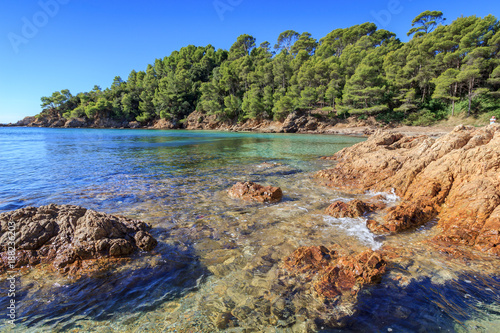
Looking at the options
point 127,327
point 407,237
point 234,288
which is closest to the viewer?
point 127,327

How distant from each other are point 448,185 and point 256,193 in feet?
17.5

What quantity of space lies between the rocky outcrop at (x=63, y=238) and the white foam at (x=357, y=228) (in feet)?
13.6

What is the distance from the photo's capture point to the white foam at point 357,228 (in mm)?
4600

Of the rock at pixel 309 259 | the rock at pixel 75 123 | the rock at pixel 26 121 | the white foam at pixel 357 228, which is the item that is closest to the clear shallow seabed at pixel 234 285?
the white foam at pixel 357 228

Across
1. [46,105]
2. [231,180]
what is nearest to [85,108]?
[46,105]

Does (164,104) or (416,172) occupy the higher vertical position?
(164,104)

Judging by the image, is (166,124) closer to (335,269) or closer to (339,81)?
(339,81)

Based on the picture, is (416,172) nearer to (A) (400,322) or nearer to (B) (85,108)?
(A) (400,322)

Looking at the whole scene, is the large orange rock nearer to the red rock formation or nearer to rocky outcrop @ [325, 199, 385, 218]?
the red rock formation

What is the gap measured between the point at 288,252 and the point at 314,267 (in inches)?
26.6

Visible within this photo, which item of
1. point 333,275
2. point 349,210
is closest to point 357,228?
point 349,210

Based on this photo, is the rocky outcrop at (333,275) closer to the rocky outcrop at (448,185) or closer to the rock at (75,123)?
the rocky outcrop at (448,185)

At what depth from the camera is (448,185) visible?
6.05 m

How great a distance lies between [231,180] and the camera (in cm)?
1003
